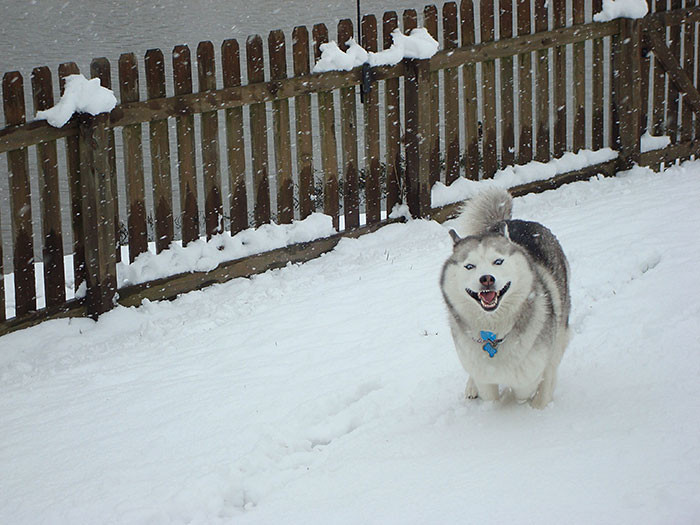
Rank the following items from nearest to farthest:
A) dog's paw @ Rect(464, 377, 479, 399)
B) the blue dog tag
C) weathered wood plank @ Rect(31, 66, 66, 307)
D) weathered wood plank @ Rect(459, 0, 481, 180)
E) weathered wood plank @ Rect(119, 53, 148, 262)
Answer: the blue dog tag < dog's paw @ Rect(464, 377, 479, 399) < weathered wood plank @ Rect(31, 66, 66, 307) < weathered wood plank @ Rect(119, 53, 148, 262) < weathered wood plank @ Rect(459, 0, 481, 180)

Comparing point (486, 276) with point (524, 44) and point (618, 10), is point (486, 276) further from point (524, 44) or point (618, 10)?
point (618, 10)

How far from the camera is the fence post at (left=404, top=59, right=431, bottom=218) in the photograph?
680 cm

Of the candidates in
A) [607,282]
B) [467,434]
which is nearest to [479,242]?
[467,434]

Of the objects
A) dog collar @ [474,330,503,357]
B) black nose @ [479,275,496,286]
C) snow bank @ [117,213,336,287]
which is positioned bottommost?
snow bank @ [117,213,336,287]

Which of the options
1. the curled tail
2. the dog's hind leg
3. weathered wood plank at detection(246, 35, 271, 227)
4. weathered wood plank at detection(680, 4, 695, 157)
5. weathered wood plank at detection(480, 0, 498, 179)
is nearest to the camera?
the dog's hind leg

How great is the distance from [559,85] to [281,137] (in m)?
2.92

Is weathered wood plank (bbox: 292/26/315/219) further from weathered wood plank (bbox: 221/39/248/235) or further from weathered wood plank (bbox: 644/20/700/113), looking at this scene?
weathered wood plank (bbox: 644/20/700/113)

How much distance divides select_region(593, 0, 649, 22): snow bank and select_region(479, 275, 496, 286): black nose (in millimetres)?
5134

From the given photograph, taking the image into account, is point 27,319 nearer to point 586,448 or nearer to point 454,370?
point 454,370

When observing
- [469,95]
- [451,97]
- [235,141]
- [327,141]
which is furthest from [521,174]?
[235,141]

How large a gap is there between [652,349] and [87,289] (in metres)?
3.46

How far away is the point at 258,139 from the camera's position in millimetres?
6215

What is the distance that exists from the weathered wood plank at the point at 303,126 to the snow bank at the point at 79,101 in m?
1.52

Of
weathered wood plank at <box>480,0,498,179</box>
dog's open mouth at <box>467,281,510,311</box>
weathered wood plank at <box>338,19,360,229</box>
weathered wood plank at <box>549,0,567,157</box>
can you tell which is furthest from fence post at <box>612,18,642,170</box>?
dog's open mouth at <box>467,281,510,311</box>
